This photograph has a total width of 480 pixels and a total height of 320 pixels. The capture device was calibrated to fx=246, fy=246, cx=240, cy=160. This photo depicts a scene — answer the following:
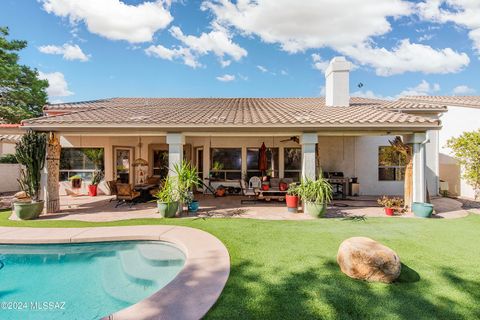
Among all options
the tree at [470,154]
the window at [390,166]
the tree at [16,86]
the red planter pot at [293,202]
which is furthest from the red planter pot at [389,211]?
the tree at [16,86]

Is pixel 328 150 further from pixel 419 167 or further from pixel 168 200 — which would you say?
pixel 168 200

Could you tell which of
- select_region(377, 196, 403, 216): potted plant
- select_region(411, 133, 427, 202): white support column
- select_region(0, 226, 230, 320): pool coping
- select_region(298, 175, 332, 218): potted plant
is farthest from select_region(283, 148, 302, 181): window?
select_region(0, 226, 230, 320): pool coping

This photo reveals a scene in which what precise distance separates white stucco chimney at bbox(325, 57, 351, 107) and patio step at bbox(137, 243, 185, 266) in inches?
455

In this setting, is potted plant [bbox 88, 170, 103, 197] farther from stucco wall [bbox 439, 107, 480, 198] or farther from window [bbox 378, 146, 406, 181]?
stucco wall [bbox 439, 107, 480, 198]

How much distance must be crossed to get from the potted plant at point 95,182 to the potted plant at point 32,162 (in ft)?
15.6

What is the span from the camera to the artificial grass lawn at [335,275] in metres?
3.42

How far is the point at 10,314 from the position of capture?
3910 mm

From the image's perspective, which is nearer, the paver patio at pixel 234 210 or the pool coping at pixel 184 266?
the pool coping at pixel 184 266

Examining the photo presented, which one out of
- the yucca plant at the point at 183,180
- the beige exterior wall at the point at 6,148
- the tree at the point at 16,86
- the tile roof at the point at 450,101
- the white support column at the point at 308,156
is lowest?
the yucca plant at the point at 183,180

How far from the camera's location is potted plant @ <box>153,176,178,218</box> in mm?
8578

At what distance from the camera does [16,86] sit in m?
21.8

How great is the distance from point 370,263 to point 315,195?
4715 millimetres

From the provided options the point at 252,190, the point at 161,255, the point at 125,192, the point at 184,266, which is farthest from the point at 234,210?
the point at 184,266

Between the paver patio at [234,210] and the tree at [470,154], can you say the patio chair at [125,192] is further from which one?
the tree at [470,154]
